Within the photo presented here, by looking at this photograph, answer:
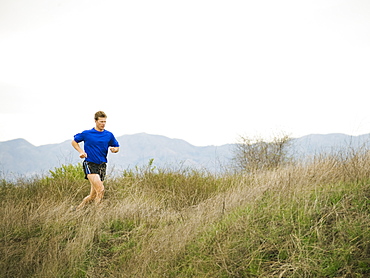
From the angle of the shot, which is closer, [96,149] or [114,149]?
[96,149]

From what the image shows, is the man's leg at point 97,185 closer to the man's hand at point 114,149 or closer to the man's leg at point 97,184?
the man's leg at point 97,184

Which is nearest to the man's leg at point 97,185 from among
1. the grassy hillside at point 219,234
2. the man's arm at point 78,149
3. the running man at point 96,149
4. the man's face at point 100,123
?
the running man at point 96,149

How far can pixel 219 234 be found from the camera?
5.27 m

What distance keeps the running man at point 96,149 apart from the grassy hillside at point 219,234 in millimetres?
551

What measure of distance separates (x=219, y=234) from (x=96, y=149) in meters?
3.37

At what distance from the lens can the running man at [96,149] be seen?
7.54m

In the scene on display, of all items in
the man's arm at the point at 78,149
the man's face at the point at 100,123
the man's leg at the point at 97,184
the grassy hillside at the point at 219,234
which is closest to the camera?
the grassy hillside at the point at 219,234

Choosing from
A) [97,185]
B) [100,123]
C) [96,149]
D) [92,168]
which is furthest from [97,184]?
[100,123]

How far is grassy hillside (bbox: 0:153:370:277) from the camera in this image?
459cm

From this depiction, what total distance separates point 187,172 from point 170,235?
476 centimetres

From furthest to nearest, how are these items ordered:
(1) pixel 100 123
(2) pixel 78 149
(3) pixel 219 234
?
(1) pixel 100 123
(2) pixel 78 149
(3) pixel 219 234

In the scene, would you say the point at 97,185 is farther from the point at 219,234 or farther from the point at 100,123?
the point at 219,234

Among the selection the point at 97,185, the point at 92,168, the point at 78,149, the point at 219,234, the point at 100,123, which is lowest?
the point at 219,234

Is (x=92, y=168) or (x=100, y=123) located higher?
(x=100, y=123)
